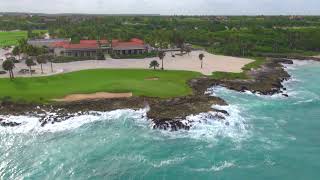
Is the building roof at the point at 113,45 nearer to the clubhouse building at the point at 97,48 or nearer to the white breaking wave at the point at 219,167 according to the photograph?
the clubhouse building at the point at 97,48

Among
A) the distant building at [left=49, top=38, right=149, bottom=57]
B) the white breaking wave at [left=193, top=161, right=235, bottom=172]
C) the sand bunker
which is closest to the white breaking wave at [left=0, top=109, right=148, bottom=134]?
the sand bunker

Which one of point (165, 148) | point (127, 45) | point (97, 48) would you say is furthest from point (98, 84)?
point (127, 45)

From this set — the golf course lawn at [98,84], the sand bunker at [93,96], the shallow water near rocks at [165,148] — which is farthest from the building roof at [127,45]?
the shallow water near rocks at [165,148]

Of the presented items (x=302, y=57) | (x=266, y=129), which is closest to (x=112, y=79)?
(x=266, y=129)

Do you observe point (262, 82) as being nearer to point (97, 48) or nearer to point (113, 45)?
point (113, 45)

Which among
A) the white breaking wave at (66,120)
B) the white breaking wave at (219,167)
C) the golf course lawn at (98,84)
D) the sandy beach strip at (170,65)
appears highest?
the sandy beach strip at (170,65)

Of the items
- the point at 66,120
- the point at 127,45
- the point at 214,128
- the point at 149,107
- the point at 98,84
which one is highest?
the point at 127,45
